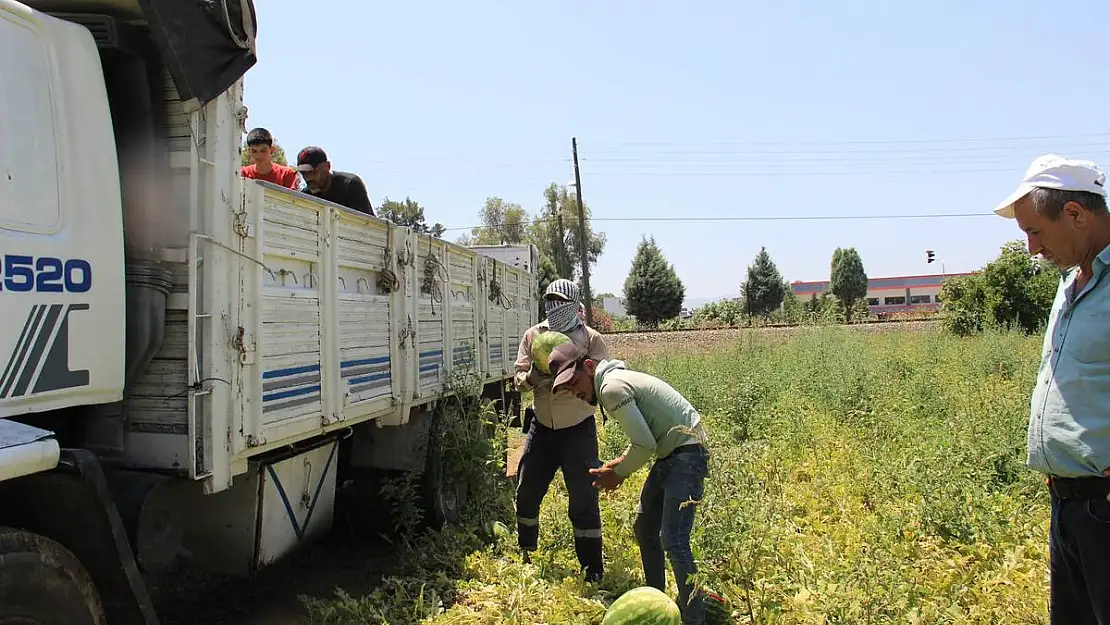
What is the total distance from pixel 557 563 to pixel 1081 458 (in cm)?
336

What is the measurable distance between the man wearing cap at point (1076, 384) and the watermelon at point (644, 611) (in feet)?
4.73

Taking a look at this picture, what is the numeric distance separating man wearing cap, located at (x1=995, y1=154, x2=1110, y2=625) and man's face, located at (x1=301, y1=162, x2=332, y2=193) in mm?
4752

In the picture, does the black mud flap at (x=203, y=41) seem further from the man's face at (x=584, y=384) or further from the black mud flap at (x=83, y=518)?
the man's face at (x=584, y=384)

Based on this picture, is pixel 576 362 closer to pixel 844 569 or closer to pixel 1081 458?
pixel 844 569

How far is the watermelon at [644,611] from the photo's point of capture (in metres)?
3.07

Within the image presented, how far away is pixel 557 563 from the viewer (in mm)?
5059

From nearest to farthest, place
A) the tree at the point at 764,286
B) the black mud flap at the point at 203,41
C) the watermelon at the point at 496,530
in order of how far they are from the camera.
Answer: the black mud flap at the point at 203,41 < the watermelon at the point at 496,530 < the tree at the point at 764,286

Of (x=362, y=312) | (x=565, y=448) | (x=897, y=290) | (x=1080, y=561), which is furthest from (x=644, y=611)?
(x=897, y=290)

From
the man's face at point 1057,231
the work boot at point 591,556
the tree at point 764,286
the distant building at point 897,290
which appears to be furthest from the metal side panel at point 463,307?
the distant building at point 897,290

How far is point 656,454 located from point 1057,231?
7.20ft

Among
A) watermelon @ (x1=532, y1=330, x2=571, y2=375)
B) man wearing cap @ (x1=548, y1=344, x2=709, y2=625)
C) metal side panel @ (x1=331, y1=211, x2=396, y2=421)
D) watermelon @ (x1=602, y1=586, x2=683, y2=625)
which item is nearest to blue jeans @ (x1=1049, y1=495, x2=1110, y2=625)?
watermelon @ (x1=602, y1=586, x2=683, y2=625)

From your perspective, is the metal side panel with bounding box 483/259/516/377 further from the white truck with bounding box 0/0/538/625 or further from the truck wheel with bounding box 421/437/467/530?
the white truck with bounding box 0/0/538/625

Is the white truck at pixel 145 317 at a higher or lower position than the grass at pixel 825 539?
higher

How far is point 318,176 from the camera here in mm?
5824
